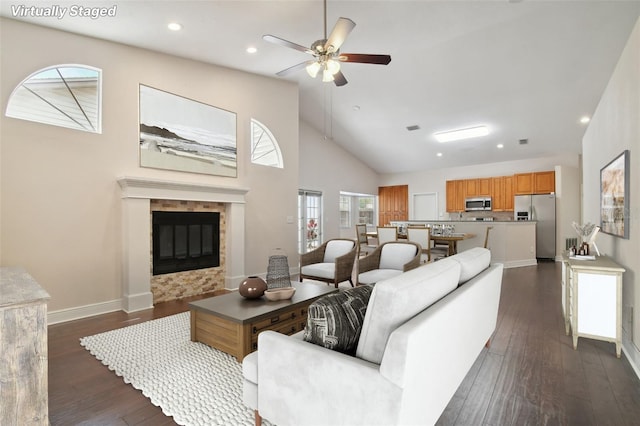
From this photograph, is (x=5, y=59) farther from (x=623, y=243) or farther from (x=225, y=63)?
(x=623, y=243)

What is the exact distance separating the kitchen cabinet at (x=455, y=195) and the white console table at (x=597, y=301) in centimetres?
679

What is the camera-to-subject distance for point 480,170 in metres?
9.23

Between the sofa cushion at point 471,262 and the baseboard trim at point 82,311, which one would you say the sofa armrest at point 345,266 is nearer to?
the sofa cushion at point 471,262

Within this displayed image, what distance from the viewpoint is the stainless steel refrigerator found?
25.9 feet

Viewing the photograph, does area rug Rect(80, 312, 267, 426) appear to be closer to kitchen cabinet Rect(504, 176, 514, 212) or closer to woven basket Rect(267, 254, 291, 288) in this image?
woven basket Rect(267, 254, 291, 288)

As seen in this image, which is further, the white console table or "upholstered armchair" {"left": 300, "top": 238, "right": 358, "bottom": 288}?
"upholstered armchair" {"left": 300, "top": 238, "right": 358, "bottom": 288}

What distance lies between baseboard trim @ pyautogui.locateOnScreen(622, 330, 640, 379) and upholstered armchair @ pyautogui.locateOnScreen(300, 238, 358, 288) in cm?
270

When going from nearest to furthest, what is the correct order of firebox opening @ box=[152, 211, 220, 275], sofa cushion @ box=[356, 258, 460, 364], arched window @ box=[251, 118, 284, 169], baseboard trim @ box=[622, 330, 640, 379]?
sofa cushion @ box=[356, 258, 460, 364], baseboard trim @ box=[622, 330, 640, 379], firebox opening @ box=[152, 211, 220, 275], arched window @ box=[251, 118, 284, 169]

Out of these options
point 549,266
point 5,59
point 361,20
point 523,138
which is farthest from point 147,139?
point 549,266

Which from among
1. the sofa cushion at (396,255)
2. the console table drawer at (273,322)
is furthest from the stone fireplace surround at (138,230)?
the sofa cushion at (396,255)

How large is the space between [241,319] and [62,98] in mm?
3367

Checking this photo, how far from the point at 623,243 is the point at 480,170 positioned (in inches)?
274

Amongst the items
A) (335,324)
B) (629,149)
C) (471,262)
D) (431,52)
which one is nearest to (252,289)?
(335,324)

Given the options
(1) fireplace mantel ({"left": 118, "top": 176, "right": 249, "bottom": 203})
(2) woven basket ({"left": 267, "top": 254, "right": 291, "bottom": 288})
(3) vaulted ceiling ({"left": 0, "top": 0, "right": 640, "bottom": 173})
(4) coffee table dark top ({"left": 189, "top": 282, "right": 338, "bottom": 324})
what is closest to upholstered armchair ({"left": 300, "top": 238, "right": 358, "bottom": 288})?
(4) coffee table dark top ({"left": 189, "top": 282, "right": 338, "bottom": 324})
